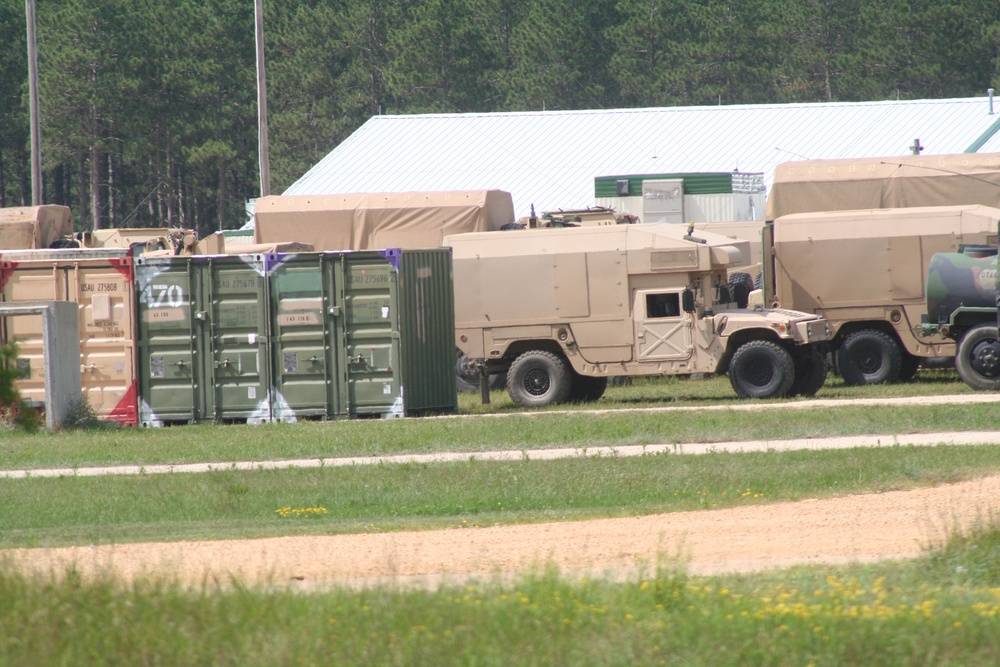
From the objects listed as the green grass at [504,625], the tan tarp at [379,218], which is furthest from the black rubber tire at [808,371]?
the green grass at [504,625]

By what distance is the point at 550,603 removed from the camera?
7477mm

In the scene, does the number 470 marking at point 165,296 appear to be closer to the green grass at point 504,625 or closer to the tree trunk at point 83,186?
the green grass at point 504,625

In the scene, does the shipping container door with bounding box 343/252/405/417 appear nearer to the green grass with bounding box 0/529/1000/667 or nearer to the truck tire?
the truck tire

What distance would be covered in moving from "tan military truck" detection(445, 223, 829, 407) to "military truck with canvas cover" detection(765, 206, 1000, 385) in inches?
49.6

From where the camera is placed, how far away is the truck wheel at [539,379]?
848 inches

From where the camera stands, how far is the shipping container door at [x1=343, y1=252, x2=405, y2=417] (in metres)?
20.5

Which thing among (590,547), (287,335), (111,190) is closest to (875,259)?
(287,335)

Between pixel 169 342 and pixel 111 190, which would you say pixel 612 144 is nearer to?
pixel 169 342

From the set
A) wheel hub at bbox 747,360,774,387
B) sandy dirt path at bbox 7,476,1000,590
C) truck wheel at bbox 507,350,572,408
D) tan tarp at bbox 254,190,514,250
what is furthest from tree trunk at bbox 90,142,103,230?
sandy dirt path at bbox 7,476,1000,590

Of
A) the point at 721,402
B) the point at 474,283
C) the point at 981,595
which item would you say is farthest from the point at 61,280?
the point at 981,595

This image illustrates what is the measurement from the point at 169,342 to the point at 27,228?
29.9 feet

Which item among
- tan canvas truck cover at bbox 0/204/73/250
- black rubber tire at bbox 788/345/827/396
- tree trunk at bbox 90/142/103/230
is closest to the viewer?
black rubber tire at bbox 788/345/827/396

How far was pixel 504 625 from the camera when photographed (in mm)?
7148

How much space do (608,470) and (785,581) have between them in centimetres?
566
